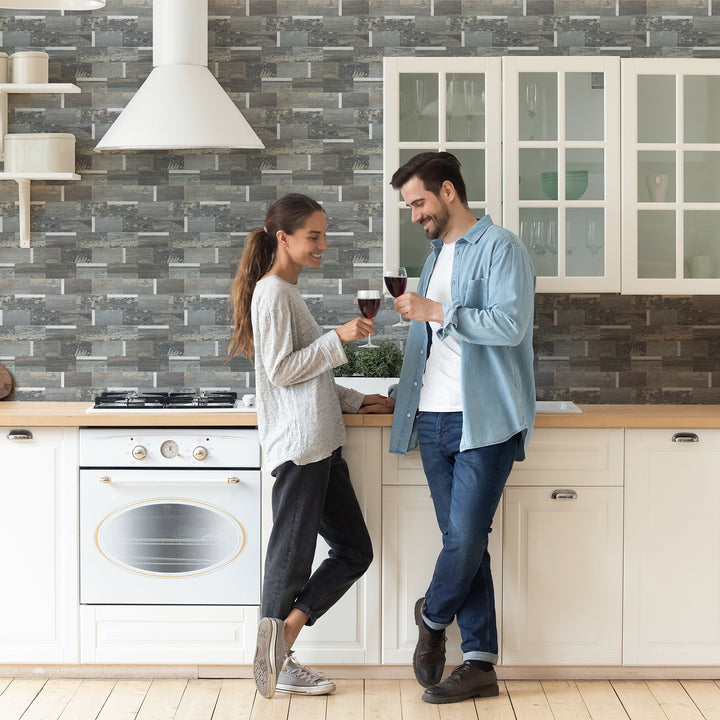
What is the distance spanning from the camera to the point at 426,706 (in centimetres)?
286

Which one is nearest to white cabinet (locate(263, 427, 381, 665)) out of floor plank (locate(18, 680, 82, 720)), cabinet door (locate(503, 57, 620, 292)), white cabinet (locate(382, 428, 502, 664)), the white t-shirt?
white cabinet (locate(382, 428, 502, 664))

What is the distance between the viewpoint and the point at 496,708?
2.83 metres

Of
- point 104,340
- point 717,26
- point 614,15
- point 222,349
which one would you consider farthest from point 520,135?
point 104,340

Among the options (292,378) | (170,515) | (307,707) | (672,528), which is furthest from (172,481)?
(672,528)

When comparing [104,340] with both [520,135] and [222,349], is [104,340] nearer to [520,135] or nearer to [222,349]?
[222,349]

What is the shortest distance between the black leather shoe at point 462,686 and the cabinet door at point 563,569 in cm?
19

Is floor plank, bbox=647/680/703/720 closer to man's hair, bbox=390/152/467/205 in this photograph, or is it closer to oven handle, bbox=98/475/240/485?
oven handle, bbox=98/475/240/485

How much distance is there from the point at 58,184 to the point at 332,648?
2070 mm

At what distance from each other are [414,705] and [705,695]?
3.08ft

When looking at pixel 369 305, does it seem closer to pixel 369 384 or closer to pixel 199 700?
pixel 369 384

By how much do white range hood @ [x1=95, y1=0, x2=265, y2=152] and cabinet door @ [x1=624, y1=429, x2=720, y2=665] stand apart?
1.72 meters

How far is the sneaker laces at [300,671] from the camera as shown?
9.68 feet

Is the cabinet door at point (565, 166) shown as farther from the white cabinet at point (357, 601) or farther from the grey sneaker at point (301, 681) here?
the grey sneaker at point (301, 681)

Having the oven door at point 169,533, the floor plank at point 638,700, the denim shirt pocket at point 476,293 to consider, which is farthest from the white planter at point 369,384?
the floor plank at point 638,700
